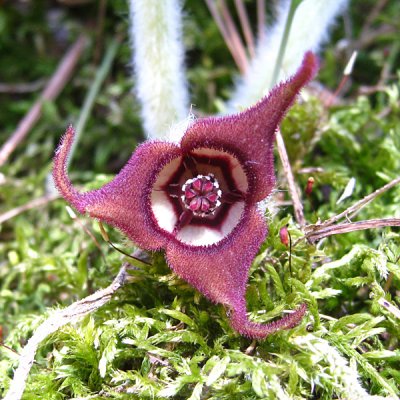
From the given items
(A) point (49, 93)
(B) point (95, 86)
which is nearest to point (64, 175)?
(B) point (95, 86)

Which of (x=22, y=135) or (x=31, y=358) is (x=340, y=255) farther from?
(x=22, y=135)

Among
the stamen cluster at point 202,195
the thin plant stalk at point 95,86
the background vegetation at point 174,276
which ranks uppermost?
the thin plant stalk at point 95,86

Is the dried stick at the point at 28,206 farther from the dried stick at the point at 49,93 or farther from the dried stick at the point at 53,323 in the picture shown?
the dried stick at the point at 53,323

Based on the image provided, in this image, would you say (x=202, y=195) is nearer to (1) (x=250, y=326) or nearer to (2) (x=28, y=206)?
(1) (x=250, y=326)

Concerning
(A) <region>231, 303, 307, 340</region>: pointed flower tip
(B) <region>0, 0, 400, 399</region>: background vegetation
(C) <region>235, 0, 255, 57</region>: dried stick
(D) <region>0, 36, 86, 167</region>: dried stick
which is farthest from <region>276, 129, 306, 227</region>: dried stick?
(D) <region>0, 36, 86, 167</region>: dried stick

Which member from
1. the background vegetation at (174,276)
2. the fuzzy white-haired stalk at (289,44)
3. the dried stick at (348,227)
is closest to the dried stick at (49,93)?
the background vegetation at (174,276)

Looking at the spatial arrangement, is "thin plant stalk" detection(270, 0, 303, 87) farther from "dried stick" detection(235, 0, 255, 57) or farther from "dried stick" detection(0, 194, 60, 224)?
"dried stick" detection(0, 194, 60, 224)

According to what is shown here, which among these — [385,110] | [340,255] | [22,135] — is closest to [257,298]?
[340,255]
